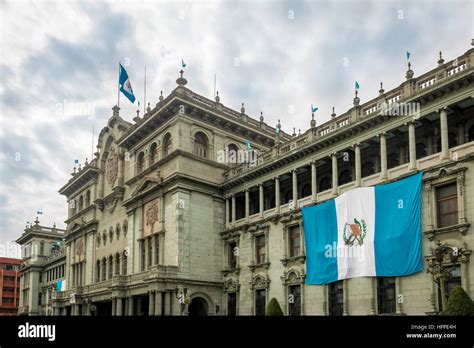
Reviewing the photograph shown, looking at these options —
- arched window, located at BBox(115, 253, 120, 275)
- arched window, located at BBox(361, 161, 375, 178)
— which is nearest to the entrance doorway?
arched window, located at BBox(115, 253, 120, 275)

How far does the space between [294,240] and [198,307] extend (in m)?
10.6

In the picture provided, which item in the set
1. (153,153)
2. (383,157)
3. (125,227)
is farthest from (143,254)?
(383,157)

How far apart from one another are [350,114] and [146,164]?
70.9ft

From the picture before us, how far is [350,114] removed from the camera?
33500mm

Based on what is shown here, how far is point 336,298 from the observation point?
108 feet

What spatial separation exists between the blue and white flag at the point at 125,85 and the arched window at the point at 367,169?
22170 mm

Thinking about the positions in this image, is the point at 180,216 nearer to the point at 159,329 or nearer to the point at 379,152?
the point at 379,152

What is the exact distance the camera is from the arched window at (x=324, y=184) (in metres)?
37.4

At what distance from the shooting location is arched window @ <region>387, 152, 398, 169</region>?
32531 millimetres

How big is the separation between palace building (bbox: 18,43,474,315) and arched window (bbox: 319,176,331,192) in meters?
0.08

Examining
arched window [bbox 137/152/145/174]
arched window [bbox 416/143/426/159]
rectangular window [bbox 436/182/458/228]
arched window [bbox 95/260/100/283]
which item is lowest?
arched window [bbox 95/260/100/283]

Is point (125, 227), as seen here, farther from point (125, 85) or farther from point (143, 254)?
point (125, 85)

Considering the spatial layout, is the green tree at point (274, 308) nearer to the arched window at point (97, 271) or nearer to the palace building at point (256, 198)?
the palace building at point (256, 198)

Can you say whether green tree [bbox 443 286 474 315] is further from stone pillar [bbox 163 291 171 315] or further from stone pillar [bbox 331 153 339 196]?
stone pillar [bbox 163 291 171 315]
